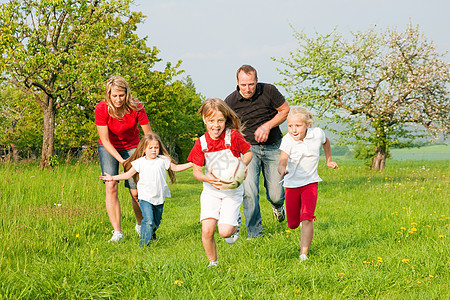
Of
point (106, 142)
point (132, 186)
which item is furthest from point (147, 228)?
point (106, 142)

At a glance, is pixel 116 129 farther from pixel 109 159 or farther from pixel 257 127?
pixel 257 127

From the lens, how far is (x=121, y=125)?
19.6 feet

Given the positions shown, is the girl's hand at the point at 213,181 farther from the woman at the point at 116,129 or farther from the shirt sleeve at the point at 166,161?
the woman at the point at 116,129

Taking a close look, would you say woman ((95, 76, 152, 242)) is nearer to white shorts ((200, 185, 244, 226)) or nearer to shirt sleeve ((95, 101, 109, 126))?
shirt sleeve ((95, 101, 109, 126))

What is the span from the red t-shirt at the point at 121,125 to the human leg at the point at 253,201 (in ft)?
5.69

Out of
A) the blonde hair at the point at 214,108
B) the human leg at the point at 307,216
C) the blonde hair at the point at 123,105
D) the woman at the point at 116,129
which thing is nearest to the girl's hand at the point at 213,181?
the blonde hair at the point at 214,108

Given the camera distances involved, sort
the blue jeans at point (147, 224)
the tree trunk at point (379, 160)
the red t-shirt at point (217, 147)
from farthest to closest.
→ the tree trunk at point (379, 160), the blue jeans at point (147, 224), the red t-shirt at point (217, 147)

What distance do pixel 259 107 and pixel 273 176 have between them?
1.09 m

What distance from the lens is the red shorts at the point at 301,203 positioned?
4.78m

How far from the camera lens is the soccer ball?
4.27 meters

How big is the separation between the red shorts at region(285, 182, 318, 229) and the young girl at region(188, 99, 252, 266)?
0.80 meters

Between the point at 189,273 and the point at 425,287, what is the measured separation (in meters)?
2.20

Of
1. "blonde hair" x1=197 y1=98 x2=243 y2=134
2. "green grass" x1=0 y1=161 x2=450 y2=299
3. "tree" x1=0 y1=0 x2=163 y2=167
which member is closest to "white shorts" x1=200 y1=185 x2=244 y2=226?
"green grass" x1=0 y1=161 x2=450 y2=299

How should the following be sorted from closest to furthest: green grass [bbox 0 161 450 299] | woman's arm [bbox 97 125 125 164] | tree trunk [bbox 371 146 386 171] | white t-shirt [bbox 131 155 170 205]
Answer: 1. green grass [bbox 0 161 450 299]
2. white t-shirt [bbox 131 155 170 205]
3. woman's arm [bbox 97 125 125 164]
4. tree trunk [bbox 371 146 386 171]
